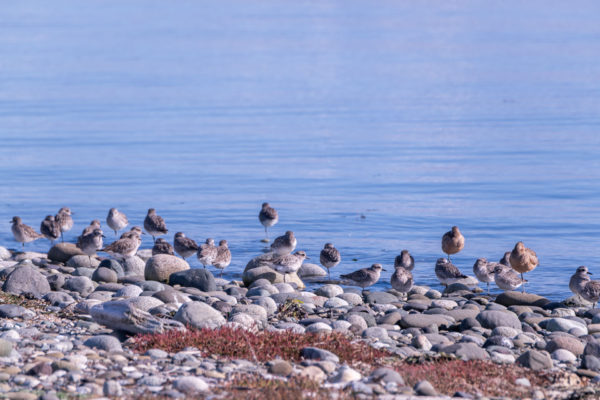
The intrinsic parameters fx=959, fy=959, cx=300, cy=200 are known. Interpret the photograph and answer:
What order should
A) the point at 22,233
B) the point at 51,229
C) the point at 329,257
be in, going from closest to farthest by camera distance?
the point at 329,257 → the point at 22,233 → the point at 51,229

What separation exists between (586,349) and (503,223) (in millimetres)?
15976

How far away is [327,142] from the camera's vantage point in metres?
44.6

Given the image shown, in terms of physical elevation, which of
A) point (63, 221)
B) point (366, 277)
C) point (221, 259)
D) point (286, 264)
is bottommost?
point (366, 277)

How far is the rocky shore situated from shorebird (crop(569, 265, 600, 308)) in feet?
0.92

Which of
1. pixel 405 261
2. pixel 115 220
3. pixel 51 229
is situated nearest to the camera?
pixel 405 261

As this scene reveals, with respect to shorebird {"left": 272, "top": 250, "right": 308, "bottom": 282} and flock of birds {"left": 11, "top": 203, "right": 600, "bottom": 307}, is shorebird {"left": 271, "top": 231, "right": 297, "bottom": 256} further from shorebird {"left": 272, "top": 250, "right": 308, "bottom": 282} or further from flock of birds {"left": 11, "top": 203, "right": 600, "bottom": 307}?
shorebird {"left": 272, "top": 250, "right": 308, "bottom": 282}

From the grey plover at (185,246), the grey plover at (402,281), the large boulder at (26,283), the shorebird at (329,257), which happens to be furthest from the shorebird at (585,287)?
the large boulder at (26,283)

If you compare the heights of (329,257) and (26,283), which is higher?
(329,257)

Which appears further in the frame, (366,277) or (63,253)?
(63,253)

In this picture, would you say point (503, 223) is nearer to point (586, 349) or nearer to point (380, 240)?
point (380, 240)

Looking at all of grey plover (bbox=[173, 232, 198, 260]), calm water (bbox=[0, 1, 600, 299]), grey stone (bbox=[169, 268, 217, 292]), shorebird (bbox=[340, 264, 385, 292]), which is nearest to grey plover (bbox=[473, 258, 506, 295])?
calm water (bbox=[0, 1, 600, 299])

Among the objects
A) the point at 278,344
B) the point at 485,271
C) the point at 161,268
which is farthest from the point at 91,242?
the point at 278,344

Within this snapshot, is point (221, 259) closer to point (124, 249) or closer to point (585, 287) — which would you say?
point (124, 249)

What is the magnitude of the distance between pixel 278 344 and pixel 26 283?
6.31m
